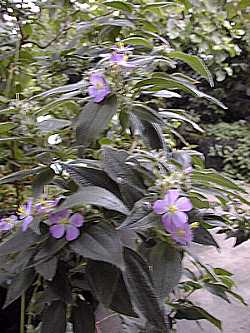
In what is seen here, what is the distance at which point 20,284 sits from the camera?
0.57 m

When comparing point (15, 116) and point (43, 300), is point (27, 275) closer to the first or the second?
point (43, 300)

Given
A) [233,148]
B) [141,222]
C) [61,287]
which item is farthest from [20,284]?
[233,148]

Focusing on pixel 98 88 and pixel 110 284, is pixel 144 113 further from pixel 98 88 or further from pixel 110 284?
pixel 110 284

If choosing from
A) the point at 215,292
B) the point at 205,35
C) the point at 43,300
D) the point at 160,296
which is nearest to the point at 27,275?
the point at 43,300

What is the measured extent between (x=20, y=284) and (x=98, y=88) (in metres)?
0.23

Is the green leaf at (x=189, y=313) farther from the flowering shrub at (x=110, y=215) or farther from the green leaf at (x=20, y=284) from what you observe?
the green leaf at (x=20, y=284)

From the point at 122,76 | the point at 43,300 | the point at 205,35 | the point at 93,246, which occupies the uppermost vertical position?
the point at 122,76

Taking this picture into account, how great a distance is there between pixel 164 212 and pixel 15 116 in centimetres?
24

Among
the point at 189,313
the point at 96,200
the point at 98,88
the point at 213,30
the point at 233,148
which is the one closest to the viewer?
the point at 96,200

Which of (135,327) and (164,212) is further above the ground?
(164,212)

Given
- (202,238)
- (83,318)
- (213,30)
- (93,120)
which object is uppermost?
(93,120)

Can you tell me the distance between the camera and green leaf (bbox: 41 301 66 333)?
0.60 meters

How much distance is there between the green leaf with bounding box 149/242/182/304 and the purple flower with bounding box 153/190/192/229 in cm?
3

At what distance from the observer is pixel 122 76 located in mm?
614
